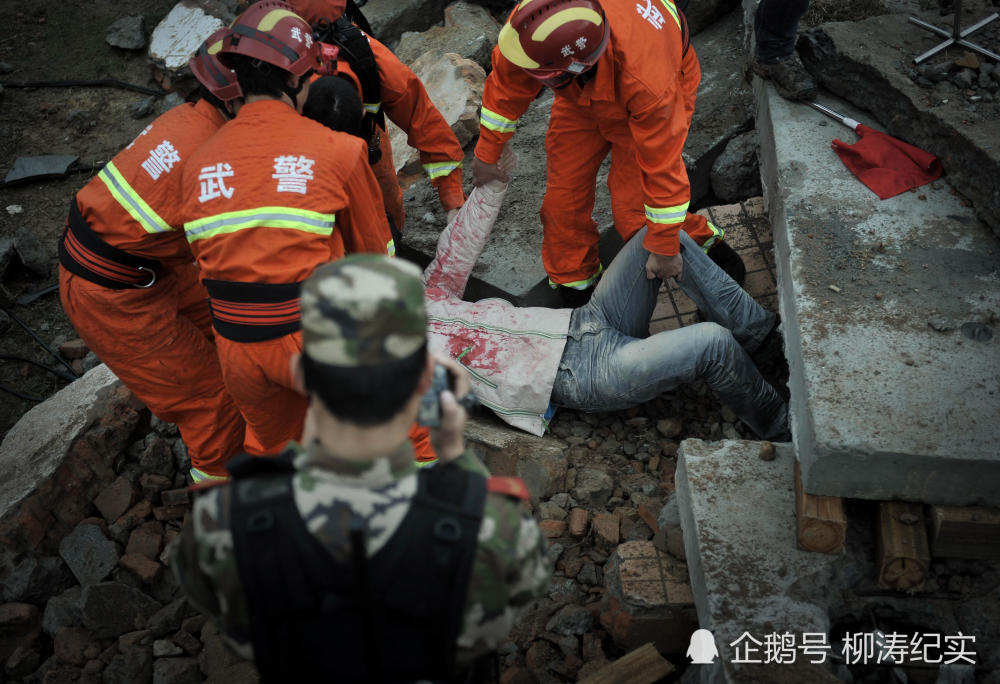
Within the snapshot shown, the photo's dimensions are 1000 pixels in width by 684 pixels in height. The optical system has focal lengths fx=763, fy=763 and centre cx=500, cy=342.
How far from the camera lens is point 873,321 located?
118 inches

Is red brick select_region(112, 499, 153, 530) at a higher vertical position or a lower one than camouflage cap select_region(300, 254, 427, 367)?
lower

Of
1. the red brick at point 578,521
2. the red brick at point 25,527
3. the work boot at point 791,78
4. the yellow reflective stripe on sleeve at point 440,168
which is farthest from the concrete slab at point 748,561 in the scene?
the red brick at point 25,527

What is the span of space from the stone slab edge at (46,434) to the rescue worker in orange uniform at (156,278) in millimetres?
627

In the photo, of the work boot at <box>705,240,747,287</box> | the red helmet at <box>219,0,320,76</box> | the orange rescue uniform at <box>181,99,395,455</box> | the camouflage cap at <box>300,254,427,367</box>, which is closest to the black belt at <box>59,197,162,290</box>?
the orange rescue uniform at <box>181,99,395,455</box>

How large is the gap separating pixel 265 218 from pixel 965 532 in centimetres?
257

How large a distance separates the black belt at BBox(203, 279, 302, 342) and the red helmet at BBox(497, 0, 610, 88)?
57.8 inches

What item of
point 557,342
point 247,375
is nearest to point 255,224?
point 247,375

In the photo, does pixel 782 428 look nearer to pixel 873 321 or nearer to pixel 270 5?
pixel 873 321

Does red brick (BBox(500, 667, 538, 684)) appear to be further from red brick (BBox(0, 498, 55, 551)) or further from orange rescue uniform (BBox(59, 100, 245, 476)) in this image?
red brick (BBox(0, 498, 55, 551))

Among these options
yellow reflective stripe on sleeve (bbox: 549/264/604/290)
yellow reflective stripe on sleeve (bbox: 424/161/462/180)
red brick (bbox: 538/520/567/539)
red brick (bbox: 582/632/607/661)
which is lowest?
red brick (bbox: 538/520/567/539)

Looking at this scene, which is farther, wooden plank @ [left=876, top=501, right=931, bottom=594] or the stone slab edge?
the stone slab edge

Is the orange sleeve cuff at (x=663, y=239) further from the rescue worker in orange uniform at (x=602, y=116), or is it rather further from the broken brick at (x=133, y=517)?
the broken brick at (x=133, y=517)

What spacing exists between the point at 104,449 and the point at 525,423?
2006 millimetres

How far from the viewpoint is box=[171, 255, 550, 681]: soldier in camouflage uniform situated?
1425 millimetres
